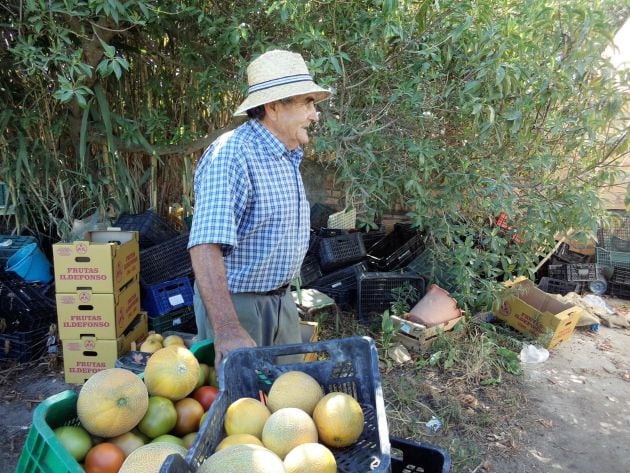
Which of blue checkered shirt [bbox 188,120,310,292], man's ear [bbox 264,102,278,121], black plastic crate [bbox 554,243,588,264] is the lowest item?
black plastic crate [bbox 554,243,588,264]

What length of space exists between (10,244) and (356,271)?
3.37 m

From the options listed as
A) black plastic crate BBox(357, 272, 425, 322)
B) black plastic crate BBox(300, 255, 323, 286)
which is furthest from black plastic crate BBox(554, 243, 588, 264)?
black plastic crate BBox(300, 255, 323, 286)

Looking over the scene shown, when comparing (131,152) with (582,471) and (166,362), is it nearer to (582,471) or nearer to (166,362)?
(166,362)

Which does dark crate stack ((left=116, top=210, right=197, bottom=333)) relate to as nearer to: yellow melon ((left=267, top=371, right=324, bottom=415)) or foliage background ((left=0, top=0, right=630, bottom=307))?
foliage background ((left=0, top=0, right=630, bottom=307))

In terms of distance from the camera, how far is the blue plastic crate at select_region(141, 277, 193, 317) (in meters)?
4.41

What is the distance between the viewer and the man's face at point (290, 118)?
1.99m

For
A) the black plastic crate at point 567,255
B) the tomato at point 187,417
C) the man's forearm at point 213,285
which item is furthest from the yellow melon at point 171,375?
the black plastic crate at point 567,255

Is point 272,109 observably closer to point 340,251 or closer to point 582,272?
point 340,251

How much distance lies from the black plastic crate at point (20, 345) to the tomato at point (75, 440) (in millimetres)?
3261

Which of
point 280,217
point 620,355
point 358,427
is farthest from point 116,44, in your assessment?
point 620,355

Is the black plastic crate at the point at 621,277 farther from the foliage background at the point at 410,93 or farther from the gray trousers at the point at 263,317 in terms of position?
the gray trousers at the point at 263,317

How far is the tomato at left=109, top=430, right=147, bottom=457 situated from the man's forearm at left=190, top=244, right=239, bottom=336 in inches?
17.9

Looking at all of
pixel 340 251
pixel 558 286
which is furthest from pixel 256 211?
pixel 558 286

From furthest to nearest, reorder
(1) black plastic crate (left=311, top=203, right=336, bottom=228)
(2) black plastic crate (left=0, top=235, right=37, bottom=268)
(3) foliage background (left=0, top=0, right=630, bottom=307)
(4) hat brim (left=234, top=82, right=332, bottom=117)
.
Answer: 1. (1) black plastic crate (left=311, top=203, right=336, bottom=228)
2. (2) black plastic crate (left=0, top=235, right=37, bottom=268)
3. (3) foliage background (left=0, top=0, right=630, bottom=307)
4. (4) hat brim (left=234, top=82, right=332, bottom=117)
